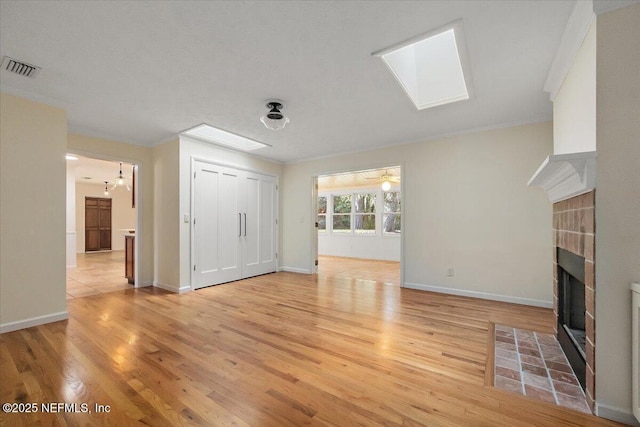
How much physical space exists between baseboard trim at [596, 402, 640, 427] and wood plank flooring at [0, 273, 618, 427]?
7 centimetres

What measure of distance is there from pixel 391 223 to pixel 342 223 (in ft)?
5.42

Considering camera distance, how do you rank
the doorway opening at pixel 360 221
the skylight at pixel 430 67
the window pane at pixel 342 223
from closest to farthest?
1. the skylight at pixel 430 67
2. the doorway opening at pixel 360 221
3. the window pane at pixel 342 223

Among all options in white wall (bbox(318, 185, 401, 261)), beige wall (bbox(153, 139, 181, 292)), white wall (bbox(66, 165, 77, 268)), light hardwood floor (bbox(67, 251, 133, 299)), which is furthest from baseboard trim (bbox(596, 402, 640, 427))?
white wall (bbox(66, 165, 77, 268))

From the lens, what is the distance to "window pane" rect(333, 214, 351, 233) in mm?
8898

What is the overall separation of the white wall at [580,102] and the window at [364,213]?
5.98m

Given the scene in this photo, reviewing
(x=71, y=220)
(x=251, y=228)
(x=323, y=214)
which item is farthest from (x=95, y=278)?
(x=323, y=214)

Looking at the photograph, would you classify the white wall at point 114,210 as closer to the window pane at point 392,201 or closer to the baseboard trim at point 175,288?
the baseboard trim at point 175,288

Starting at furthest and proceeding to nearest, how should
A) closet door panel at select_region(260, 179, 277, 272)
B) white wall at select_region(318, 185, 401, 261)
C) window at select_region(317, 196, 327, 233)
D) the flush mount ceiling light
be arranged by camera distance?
window at select_region(317, 196, 327, 233) → white wall at select_region(318, 185, 401, 261) → closet door panel at select_region(260, 179, 277, 272) → the flush mount ceiling light

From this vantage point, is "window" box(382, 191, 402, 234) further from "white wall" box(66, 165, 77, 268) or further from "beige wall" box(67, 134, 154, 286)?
"white wall" box(66, 165, 77, 268)

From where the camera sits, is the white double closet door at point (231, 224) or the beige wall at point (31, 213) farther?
the white double closet door at point (231, 224)

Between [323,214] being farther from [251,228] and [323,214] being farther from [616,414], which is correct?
[616,414]

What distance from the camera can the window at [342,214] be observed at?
29.2 feet

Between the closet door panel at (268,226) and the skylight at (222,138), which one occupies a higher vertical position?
the skylight at (222,138)

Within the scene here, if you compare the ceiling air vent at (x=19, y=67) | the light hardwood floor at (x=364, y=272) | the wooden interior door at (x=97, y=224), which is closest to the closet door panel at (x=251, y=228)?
the light hardwood floor at (x=364, y=272)
